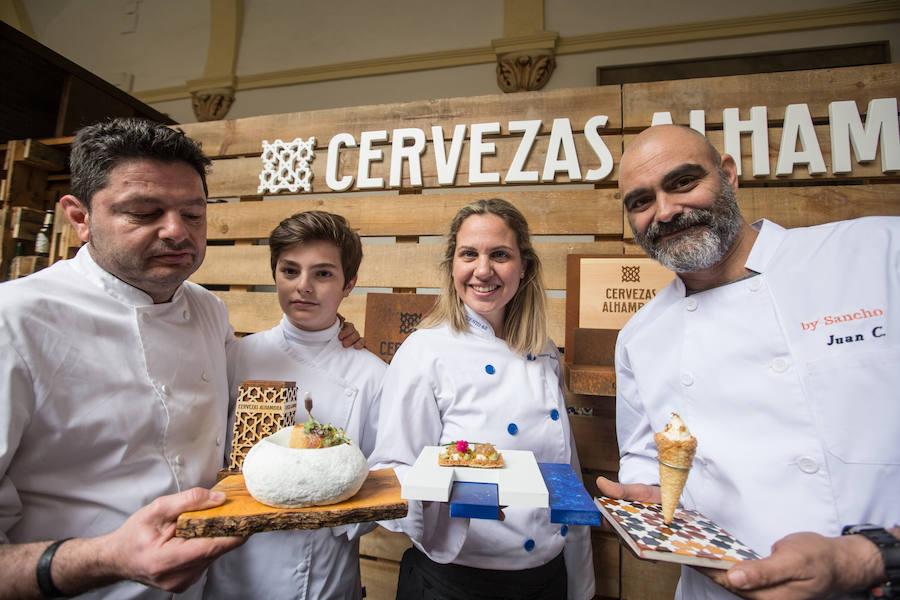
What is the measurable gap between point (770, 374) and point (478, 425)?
0.94 meters

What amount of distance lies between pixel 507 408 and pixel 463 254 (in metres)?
0.66

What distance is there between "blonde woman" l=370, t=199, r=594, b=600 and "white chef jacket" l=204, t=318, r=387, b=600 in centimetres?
21

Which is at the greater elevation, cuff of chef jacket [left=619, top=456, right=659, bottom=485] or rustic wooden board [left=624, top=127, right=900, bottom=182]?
rustic wooden board [left=624, top=127, right=900, bottom=182]

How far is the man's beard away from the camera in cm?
134

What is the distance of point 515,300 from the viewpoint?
6.13 ft

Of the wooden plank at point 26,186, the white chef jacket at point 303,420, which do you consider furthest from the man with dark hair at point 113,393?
the wooden plank at point 26,186

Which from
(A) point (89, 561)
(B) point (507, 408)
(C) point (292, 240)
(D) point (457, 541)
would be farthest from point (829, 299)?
(A) point (89, 561)

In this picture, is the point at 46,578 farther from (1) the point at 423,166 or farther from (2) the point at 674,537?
(1) the point at 423,166

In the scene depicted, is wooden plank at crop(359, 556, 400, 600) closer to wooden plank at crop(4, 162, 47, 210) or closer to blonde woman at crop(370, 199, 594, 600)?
blonde woman at crop(370, 199, 594, 600)

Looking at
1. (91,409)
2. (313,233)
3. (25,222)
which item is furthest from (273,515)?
(25,222)

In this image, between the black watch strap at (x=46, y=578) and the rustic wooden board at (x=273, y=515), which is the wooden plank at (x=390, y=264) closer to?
the rustic wooden board at (x=273, y=515)

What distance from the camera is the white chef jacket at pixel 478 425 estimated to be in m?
1.42

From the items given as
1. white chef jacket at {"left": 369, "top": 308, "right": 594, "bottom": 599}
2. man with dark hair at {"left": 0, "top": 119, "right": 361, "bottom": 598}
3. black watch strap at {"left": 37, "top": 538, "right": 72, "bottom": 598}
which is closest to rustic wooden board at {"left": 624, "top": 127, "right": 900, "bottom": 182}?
white chef jacket at {"left": 369, "top": 308, "right": 594, "bottom": 599}

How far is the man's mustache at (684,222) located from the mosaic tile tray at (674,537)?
89cm
